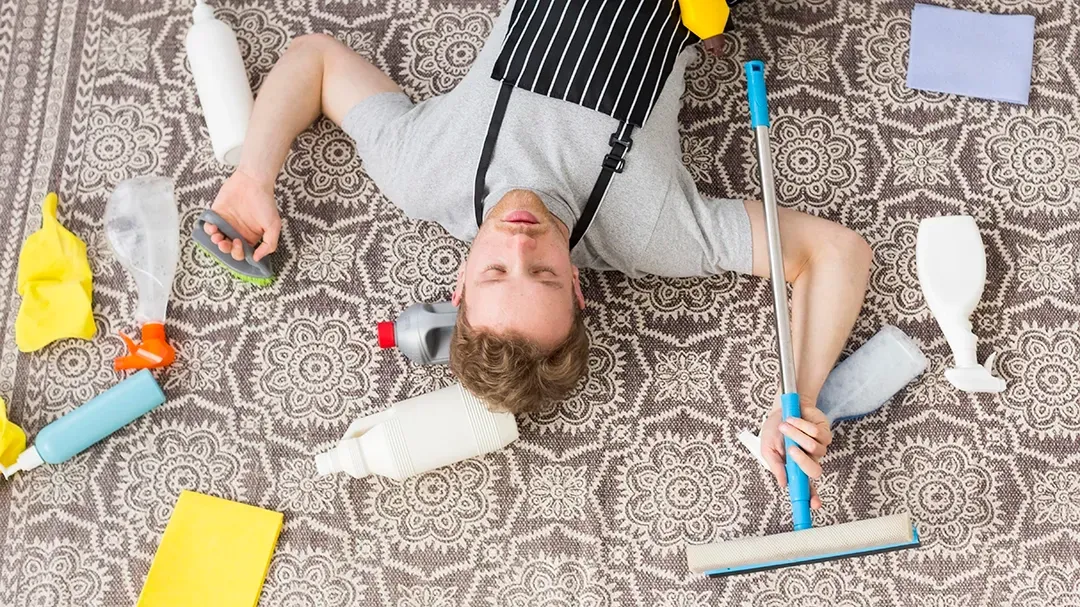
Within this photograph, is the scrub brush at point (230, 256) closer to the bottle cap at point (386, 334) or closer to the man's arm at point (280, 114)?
the man's arm at point (280, 114)

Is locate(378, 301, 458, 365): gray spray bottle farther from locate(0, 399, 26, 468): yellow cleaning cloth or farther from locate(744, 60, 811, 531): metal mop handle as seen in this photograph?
locate(0, 399, 26, 468): yellow cleaning cloth

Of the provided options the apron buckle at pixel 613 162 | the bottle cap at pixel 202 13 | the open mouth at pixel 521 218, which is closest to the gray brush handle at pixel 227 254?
the bottle cap at pixel 202 13

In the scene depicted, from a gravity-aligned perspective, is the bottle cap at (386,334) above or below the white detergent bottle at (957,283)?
below

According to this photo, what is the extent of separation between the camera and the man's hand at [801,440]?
126 centimetres

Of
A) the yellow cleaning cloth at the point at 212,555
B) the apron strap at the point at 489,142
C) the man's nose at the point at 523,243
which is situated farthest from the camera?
the yellow cleaning cloth at the point at 212,555

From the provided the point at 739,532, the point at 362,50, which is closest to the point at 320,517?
the point at 739,532

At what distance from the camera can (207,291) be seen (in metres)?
1.54

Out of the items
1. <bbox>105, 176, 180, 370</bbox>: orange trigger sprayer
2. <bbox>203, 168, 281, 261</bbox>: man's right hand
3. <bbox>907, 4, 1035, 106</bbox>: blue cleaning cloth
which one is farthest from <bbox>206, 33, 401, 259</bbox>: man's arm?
<bbox>907, 4, 1035, 106</bbox>: blue cleaning cloth

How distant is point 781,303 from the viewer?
4.23 feet

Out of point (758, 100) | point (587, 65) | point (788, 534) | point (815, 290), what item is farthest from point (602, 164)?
point (788, 534)

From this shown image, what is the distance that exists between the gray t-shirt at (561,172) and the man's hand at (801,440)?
0.24 metres

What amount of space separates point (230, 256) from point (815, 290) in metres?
0.94

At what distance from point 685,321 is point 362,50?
0.77 m

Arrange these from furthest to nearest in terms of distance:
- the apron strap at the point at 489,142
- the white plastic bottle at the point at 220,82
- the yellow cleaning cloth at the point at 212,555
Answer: the white plastic bottle at the point at 220,82 → the yellow cleaning cloth at the point at 212,555 → the apron strap at the point at 489,142
